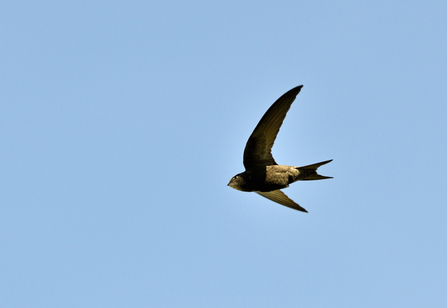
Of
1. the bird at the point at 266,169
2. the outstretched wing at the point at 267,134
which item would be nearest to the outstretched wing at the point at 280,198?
the bird at the point at 266,169

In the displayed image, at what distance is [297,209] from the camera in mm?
15508

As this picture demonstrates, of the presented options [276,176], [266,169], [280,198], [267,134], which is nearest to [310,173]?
[276,176]

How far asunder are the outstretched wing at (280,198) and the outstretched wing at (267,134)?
5.55 feet

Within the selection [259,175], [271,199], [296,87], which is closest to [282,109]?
[296,87]

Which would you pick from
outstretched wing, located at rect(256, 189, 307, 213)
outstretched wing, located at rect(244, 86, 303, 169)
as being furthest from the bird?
outstretched wing, located at rect(256, 189, 307, 213)

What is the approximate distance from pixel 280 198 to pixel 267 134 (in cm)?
258

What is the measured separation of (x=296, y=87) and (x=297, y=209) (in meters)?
3.91

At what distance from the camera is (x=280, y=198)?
15695 mm

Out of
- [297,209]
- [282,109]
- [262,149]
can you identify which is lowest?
[297,209]

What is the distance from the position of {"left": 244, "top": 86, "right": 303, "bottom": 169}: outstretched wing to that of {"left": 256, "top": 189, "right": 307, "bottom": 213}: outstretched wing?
5.55 feet

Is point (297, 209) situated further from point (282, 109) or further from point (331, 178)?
point (282, 109)

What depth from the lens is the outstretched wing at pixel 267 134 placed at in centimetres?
1353

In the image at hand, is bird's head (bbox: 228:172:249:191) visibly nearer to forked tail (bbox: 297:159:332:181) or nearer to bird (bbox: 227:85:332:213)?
bird (bbox: 227:85:332:213)

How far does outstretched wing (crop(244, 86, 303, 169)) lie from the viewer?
1353 cm
